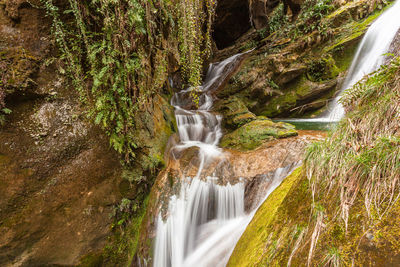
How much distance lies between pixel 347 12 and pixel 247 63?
4.88 metres

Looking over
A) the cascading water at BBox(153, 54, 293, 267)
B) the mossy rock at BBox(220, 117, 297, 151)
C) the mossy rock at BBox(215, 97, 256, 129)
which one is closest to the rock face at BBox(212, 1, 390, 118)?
the mossy rock at BBox(215, 97, 256, 129)

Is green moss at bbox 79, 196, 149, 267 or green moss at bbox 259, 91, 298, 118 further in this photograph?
green moss at bbox 259, 91, 298, 118

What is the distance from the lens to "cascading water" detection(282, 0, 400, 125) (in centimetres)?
643

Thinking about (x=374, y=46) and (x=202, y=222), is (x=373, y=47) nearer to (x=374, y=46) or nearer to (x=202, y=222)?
(x=374, y=46)

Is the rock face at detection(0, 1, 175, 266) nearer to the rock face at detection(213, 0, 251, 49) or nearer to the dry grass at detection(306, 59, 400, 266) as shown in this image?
the dry grass at detection(306, 59, 400, 266)

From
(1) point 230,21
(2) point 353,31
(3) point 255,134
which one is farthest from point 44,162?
(1) point 230,21

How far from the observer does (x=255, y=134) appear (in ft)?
18.5

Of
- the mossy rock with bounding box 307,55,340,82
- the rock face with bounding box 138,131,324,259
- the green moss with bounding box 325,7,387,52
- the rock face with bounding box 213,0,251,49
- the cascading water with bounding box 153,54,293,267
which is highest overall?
the rock face with bounding box 213,0,251,49

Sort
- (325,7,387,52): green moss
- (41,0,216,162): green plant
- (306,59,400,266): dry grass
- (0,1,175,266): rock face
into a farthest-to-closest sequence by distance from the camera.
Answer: (325,7,387,52): green moss → (41,0,216,162): green plant → (0,1,175,266): rock face → (306,59,400,266): dry grass

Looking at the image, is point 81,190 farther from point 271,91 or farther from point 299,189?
point 271,91

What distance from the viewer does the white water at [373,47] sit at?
6426 millimetres

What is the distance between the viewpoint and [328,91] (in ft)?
25.7

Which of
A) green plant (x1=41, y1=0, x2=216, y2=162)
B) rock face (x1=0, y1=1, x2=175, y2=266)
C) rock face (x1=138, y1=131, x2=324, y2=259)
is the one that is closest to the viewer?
rock face (x1=0, y1=1, x2=175, y2=266)

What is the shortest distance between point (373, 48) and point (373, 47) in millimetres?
53
